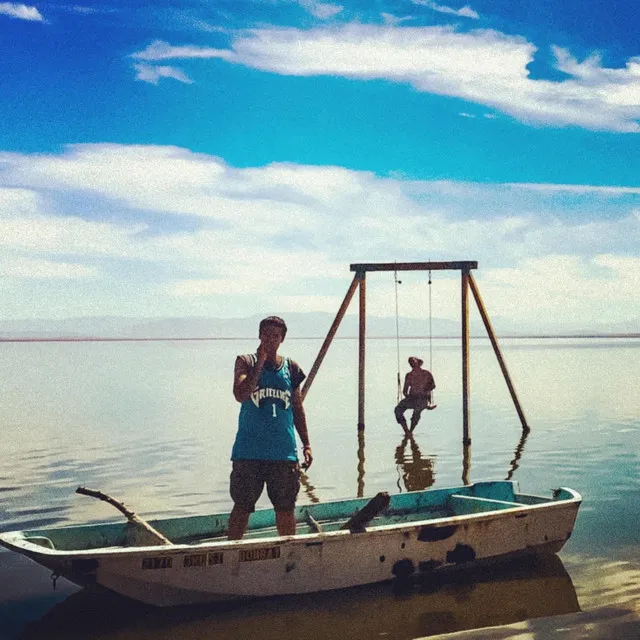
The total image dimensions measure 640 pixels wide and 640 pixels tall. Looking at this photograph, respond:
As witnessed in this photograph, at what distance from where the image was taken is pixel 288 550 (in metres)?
6.92

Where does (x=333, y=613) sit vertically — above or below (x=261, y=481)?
below

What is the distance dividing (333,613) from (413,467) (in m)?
7.93

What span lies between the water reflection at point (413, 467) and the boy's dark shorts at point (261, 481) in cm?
608

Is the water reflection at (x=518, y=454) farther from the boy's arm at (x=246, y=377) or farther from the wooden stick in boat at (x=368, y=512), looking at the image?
the boy's arm at (x=246, y=377)

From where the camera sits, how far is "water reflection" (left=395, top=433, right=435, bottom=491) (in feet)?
43.4

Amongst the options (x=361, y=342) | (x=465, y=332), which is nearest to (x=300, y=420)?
(x=465, y=332)

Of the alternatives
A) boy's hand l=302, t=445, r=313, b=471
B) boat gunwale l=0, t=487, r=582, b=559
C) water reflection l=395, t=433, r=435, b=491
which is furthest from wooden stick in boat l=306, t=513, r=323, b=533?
water reflection l=395, t=433, r=435, b=491

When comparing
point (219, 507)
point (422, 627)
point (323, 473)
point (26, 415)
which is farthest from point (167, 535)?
point (26, 415)

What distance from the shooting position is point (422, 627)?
6.83 m

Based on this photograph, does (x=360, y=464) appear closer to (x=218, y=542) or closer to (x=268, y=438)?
(x=268, y=438)

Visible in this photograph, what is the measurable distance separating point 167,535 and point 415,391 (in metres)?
10.3

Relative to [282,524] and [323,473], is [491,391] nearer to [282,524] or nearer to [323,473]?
[323,473]

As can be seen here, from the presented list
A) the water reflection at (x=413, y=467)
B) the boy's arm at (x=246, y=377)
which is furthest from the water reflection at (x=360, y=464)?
the boy's arm at (x=246, y=377)

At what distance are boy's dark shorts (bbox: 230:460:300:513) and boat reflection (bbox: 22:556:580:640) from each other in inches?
39.7
